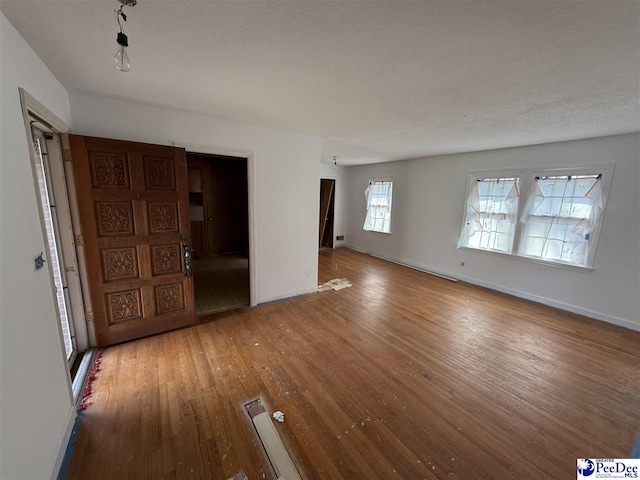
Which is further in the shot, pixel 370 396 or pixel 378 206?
pixel 378 206

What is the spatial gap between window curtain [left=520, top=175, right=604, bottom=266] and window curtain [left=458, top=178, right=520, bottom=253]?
0.23 m

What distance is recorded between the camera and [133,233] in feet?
8.07

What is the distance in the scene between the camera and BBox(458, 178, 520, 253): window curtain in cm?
416

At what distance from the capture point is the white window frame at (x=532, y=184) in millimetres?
3246

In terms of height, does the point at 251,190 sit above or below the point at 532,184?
below

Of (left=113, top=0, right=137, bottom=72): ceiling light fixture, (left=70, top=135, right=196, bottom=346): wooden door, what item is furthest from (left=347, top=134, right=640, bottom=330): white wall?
(left=113, top=0, right=137, bottom=72): ceiling light fixture

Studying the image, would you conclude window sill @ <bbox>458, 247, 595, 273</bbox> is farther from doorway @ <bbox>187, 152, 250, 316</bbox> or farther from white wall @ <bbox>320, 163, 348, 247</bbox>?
doorway @ <bbox>187, 152, 250, 316</bbox>

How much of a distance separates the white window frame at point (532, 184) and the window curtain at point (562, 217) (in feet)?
0.14

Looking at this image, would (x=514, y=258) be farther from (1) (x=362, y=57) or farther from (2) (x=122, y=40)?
(2) (x=122, y=40)

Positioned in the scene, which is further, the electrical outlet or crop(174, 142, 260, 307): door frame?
crop(174, 142, 260, 307): door frame

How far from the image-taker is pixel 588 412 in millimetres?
1885

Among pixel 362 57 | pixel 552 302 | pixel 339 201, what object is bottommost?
pixel 552 302

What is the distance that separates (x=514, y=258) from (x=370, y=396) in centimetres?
364

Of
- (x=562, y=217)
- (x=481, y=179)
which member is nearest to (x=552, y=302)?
(x=562, y=217)
